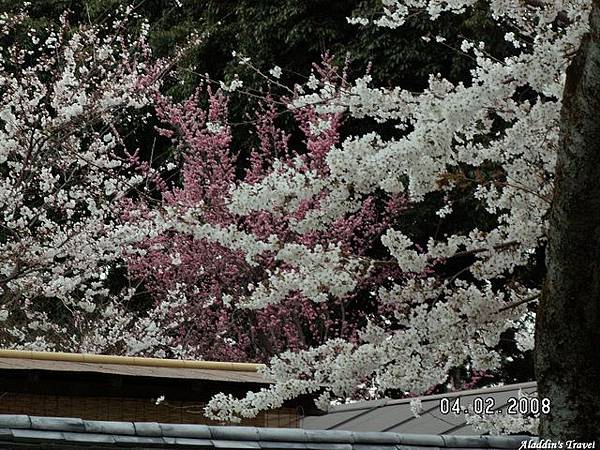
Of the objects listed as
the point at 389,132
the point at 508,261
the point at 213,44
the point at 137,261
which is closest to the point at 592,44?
the point at 508,261

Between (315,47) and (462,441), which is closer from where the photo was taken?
(462,441)

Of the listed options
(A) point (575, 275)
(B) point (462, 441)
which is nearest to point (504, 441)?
(B) point (462, 441)

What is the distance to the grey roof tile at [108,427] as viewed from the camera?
4516 mm

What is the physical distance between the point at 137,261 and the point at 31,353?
20.6 feet

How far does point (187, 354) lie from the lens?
12227 mm

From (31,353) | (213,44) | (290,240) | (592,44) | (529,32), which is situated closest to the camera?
(592,44)

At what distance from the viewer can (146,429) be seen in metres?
4.62

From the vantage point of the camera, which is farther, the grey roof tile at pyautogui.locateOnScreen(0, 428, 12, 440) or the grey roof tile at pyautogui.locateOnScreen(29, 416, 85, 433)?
the grey roof tile at pyautogui.locateOnScreen(29, 416, 85, 433)

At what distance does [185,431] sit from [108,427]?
35 cm

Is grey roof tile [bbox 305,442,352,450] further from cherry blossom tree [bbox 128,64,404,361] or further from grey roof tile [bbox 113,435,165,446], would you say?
cherry blossom tree [bbox 128,64,404,361]

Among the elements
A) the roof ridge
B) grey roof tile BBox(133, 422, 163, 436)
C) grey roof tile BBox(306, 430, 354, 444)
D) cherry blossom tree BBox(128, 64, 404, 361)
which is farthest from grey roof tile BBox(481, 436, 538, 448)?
cherry blossom tree BBox(128, 64, 404, 361)

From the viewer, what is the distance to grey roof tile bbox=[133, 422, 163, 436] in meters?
4.60

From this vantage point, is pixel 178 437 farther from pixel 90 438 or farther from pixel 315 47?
pixel 315 47

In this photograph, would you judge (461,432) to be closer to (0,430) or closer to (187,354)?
(0,430)
